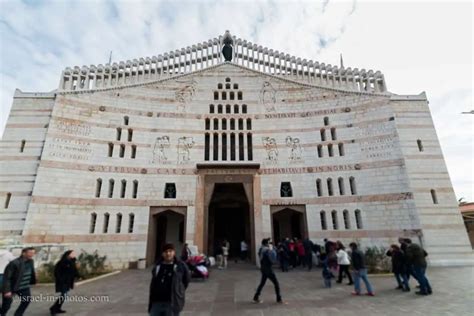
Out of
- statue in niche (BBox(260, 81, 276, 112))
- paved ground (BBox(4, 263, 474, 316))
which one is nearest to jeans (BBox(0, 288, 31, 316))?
paved ground (BBox(4, 263, 474, 316))

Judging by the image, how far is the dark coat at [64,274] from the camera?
21.1 feet

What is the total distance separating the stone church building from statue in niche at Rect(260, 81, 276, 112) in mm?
87

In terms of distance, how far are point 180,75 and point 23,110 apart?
11.4 meters

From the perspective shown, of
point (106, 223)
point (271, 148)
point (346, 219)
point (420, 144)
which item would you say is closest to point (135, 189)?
point (106, 223)

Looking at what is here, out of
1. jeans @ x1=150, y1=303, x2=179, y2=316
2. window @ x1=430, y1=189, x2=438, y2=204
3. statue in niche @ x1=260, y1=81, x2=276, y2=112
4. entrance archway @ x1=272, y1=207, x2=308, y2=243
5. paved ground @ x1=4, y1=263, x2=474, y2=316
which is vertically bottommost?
paved ground @ x1=4, y1=263, x2=474, y2=316

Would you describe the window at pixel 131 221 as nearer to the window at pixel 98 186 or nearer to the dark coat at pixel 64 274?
the window at pixel 98 186

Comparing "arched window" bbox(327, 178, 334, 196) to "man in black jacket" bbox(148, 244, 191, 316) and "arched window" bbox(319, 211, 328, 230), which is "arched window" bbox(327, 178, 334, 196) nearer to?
"arched window" bbox(319, 211, 328, 230)

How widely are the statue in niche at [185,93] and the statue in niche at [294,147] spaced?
8.63 metres

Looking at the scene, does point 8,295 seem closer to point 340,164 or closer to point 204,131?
point 204,131

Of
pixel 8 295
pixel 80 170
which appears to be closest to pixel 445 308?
pixel 8 295

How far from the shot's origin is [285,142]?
59.3 feet

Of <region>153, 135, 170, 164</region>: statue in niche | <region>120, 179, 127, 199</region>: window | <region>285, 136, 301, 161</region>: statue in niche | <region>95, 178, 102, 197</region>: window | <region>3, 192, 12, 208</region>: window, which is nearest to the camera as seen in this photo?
<region>3, 192, 12, 208</region>: window

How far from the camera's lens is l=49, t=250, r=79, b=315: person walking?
20.9 feet

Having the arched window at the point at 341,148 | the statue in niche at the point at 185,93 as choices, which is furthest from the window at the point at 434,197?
the statue in niche at the point at 185,93
